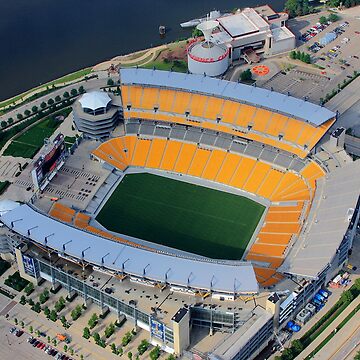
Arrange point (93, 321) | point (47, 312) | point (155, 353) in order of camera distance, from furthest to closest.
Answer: point (47, 312), point (93, 321), point (155, 353)

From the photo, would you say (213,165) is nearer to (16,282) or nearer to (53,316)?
(16,282)

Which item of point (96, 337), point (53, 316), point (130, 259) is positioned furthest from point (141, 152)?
point (96, 337)

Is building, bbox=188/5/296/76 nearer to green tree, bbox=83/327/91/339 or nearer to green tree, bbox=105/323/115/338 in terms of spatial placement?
green tree, bbox=105/323/115/338

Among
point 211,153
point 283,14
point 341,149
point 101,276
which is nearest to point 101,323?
point 101,276

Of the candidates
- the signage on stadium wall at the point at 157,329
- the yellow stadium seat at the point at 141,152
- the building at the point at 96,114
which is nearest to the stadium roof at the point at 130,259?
the signage on stadium wall at the point at 157,329

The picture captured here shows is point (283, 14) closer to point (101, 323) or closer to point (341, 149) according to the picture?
point (341, 149)

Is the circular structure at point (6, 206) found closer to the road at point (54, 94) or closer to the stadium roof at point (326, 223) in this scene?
the road at point (54, 94)

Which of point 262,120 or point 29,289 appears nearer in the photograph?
point 29,289
